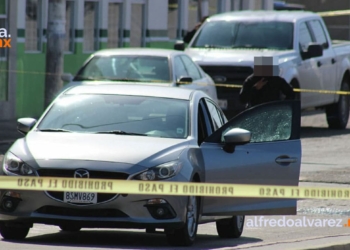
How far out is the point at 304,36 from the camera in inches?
897

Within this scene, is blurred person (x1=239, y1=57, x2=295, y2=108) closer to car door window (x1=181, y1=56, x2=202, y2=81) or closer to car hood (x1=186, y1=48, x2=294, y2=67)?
car door window (x1=181, y1=56, x2=202, y2=81)

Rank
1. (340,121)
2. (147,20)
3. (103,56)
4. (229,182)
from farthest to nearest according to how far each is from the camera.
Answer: (147,20) < (340,121) < (103,56) < (229,182)

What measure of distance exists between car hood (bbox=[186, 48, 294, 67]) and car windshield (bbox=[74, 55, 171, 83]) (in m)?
2.76

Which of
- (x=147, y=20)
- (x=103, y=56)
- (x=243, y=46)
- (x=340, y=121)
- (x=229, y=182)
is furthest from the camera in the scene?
(x=147, y=20)

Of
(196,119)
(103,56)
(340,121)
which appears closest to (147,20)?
(340,121)

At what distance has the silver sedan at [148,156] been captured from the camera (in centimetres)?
977

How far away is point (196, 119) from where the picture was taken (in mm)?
11000

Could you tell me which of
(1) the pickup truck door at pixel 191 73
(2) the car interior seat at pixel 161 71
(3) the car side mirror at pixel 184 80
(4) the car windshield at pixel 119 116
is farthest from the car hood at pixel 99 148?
(1) the pickup truck door at pixel 191 73

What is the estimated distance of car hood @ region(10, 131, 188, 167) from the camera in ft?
32.4

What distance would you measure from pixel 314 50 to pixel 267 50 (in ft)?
2.88

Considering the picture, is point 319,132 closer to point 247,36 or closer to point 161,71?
point 247,36

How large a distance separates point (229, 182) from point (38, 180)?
1789 millimetres

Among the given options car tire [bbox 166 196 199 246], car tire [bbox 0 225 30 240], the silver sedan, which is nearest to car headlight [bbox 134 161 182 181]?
the silver sedan

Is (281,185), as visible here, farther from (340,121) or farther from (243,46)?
(340,121)
